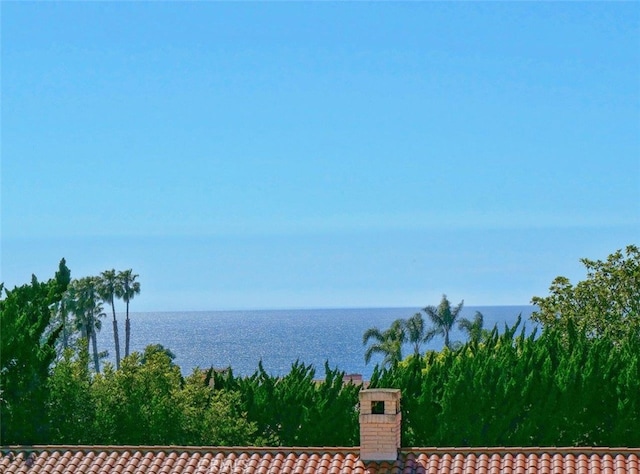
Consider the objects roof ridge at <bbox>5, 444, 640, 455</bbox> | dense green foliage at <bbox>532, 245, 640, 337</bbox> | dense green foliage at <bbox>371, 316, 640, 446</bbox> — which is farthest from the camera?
dense green foliage at <bbox>532, 245, 640, 337</bbox>

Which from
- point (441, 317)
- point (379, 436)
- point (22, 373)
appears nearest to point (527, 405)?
point (379, 436)

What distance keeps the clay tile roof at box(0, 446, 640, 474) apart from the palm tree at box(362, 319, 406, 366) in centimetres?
6592

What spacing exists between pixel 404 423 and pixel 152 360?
887 cm

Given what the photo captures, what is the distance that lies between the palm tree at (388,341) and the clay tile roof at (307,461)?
65922 mm

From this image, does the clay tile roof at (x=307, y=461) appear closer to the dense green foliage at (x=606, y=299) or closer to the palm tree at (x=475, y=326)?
the dense green foliage at (x=606, y=299)

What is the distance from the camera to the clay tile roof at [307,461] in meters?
24.7

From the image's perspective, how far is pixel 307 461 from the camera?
25.6 m

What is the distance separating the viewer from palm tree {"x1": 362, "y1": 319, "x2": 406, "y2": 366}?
306 feet

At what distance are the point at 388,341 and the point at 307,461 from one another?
7255 centimetres

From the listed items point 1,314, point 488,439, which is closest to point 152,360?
point 1,314

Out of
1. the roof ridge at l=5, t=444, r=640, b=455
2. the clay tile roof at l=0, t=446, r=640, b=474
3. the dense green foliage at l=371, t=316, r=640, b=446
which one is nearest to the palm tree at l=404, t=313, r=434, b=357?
the dense green foliage at l=371, t=316, r=640, b=446

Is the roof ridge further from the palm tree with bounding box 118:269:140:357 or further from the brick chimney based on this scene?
the palm tree with bounding box 118:269:140:357

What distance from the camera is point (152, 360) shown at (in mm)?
39562

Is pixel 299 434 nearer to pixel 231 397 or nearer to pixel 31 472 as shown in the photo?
pixel 231 397
